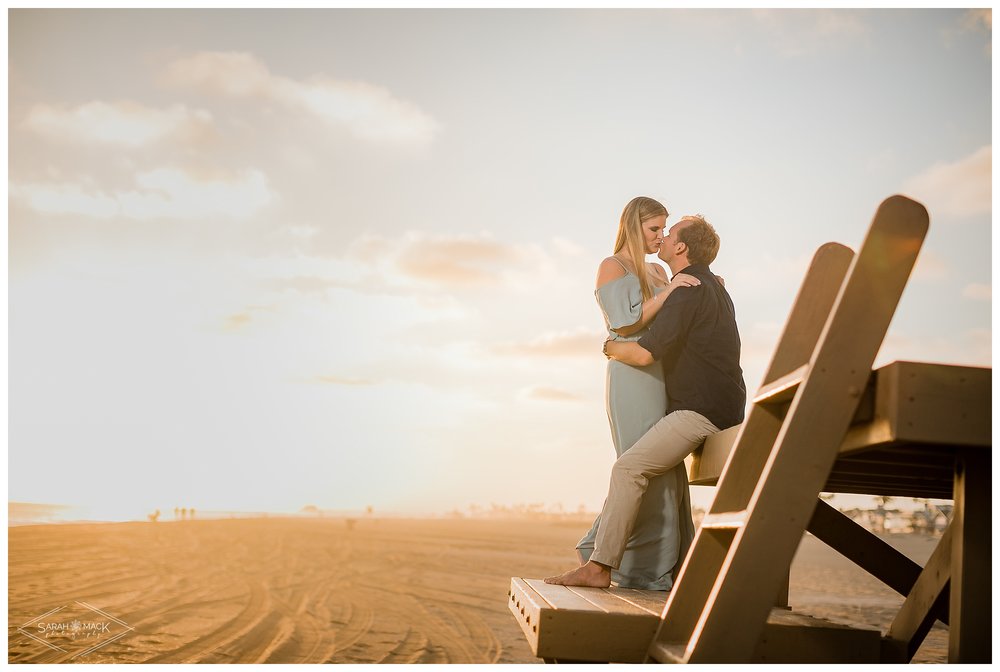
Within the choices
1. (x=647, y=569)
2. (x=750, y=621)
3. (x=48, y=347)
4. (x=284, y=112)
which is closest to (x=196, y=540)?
(x=48, y=347)

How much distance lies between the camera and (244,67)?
38.8m

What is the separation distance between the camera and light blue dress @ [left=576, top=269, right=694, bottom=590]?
3041 millimetres

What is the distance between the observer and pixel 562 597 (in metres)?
2.12

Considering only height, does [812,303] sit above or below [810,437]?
above

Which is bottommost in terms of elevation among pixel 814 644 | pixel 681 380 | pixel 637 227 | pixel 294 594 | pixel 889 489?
pixel 294 594

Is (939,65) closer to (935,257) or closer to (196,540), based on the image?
(935,257)

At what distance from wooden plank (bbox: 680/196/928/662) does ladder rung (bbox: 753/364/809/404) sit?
7 cm

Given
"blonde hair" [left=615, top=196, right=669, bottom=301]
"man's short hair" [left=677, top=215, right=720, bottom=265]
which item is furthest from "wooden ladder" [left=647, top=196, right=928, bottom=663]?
"blonde hair" [left=615, top=196, right=669, bottom=301]

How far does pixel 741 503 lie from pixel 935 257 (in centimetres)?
2777

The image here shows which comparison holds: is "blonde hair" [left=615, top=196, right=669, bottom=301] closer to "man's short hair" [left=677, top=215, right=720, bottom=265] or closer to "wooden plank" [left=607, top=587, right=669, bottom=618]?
"man's short hair" [left=677, top=215, right=720, bottom=265]

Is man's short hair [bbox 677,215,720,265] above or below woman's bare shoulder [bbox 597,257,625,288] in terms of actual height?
above

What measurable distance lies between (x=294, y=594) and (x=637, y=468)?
34.1ft

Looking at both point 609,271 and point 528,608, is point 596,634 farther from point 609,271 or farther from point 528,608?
point 609,271

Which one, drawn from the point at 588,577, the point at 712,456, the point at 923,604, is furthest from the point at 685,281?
the point at 923,604
